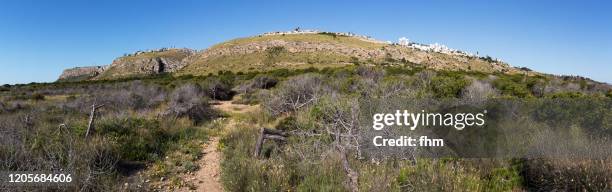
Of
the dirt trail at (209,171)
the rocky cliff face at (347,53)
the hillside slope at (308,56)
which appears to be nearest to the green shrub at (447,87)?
the dirt trail at (209,171)

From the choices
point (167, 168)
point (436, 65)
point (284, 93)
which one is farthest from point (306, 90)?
point (436, 65)

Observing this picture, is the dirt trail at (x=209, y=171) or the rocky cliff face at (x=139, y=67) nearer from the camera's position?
the dirt trail at (x=209, y=171)

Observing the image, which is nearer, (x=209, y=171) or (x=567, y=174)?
(x=567, y=174)

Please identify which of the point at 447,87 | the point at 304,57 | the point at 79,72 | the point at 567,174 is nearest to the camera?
the point at 567,174

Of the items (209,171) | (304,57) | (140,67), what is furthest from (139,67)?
(209,171)

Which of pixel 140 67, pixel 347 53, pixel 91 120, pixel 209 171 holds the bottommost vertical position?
pixel 209 171

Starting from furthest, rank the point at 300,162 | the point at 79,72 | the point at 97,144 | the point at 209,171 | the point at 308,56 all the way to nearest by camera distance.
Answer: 1. the point at 79,72
2. the point at 308,56
3. the point at 97,144
4. the point at 209,171
5. the point at 300,162

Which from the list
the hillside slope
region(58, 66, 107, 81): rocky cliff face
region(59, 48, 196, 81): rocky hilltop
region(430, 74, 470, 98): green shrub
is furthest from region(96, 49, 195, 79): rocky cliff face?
region(430, 74, 470, 98): green shrub

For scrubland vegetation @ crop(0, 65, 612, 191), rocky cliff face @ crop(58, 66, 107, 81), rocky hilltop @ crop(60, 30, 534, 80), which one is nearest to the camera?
scrubland vegetation @ crop(0, 65, 612, 191)

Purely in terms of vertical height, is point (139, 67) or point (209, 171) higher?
point (139, 67)

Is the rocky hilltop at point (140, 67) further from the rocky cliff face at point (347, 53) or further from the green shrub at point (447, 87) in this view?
the green shrub at point (447, 87)

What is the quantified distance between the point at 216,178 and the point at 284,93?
1009cm

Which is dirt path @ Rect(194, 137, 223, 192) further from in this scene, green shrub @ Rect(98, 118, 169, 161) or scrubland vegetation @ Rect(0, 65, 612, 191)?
green shrub @ Rect(98, 118, 169, 161)

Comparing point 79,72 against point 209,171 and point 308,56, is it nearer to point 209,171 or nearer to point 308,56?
point 308,56
